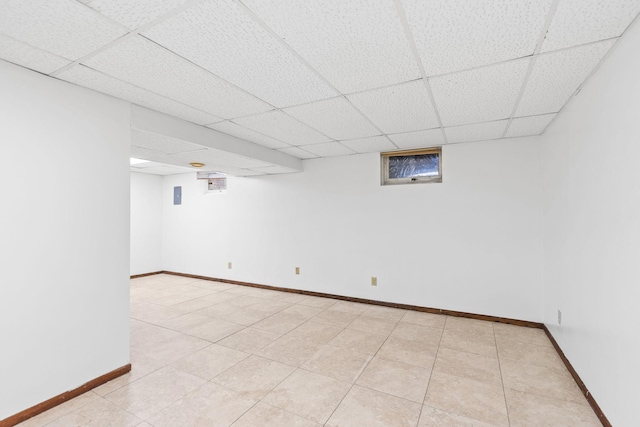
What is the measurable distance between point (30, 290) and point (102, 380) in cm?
92

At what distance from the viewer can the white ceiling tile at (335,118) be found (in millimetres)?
2563

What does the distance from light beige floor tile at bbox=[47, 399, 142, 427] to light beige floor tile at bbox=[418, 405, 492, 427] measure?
6.24 ft

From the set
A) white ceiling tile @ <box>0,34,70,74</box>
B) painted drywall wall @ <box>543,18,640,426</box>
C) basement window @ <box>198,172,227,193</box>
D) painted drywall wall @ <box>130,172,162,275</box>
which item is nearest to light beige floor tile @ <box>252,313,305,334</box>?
painted drywall wall @ <box>543,18,640,426</box>

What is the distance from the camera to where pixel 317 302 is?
14.8ft

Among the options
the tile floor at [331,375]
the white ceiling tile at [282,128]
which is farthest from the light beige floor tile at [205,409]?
the white ceiling tile at [282,128]

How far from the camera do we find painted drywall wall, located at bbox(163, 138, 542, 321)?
353 cm

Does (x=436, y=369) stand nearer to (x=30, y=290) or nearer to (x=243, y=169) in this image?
(x=30, y=290)

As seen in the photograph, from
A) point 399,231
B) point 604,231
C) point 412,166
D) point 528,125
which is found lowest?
point 399,231

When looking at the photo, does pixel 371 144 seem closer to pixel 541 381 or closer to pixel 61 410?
pixel 541 381

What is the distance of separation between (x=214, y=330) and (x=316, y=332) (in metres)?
1.23

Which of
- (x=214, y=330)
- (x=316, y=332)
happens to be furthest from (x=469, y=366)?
(x=214, y=330)

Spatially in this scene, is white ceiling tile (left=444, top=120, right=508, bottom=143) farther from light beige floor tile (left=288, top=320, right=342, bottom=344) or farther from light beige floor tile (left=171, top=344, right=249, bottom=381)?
light beige floor tile (left=171, top=344, right=249, bottom=381)

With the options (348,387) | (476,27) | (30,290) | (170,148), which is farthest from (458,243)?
(30,290)

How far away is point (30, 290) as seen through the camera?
1.92m
